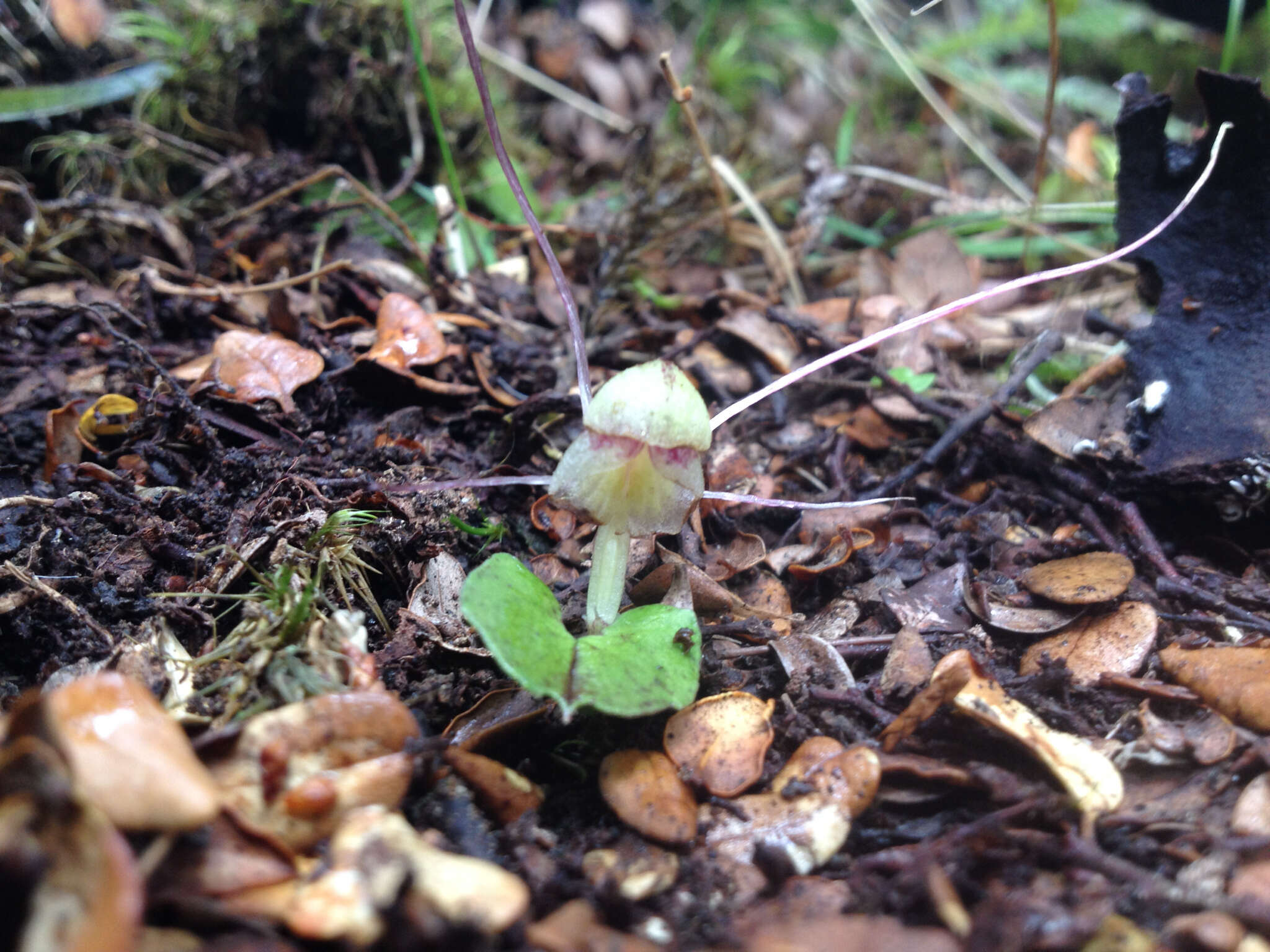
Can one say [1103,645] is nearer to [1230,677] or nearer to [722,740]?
[1230,677]

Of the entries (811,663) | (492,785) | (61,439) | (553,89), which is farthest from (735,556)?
(553,89)

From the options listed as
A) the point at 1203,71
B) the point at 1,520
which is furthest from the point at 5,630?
the point at 1203,71

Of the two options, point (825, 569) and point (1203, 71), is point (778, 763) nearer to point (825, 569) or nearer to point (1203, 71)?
point (825, 569)

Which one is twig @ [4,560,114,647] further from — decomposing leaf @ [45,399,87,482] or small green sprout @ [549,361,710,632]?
small green sprout @ [549,361,710,632]

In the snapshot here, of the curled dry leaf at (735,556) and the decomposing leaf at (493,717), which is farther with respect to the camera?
the curled dry leaf at (735,556)

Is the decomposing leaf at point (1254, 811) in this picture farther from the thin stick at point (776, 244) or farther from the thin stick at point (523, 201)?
the thin stick at point (776, 244)

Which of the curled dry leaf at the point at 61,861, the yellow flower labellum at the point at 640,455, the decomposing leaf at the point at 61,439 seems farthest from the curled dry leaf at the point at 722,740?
the decomposing leaf at the point at 61,439

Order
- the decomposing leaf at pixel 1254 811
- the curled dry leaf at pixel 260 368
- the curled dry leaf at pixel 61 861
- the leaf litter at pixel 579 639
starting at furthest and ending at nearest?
1. the curled dry leaf at pixel 260 368
2. the decomposing leaf at pixel 1254 811
3. the leaf litter at pixel 579 639
4. the curled dry leaf at pixel 61 861

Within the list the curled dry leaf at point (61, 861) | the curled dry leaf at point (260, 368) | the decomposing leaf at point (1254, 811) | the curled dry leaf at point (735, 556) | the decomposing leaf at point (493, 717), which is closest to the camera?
the curled dry leaf at point (61, 861)
